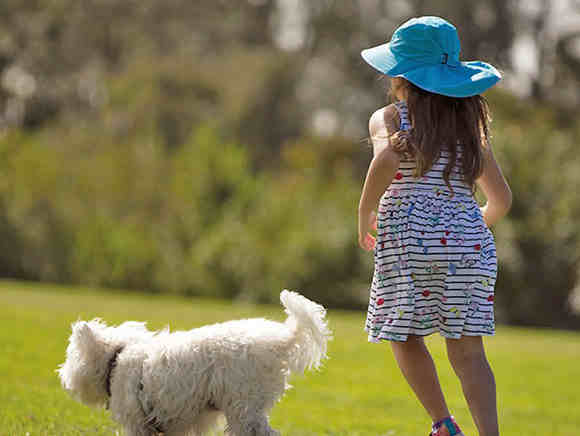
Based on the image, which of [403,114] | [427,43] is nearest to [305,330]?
[403,114]

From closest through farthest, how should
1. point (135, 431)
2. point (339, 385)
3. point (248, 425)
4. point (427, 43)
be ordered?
point (248, 425), point (135, 431), point (427, 43), point (339, 385)

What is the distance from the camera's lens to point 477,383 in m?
3.84

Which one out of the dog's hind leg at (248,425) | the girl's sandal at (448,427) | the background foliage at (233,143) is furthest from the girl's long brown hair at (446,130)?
the background foliage at (233,143)

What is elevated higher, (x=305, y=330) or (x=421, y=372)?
(x=305, y=330)

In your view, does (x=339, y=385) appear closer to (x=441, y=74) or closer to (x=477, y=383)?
(x=477, y=383)

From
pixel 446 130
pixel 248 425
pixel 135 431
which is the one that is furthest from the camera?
pixel 446 130

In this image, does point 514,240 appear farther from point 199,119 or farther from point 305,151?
point 199,119

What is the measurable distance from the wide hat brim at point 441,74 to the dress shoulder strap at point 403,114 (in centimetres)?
12

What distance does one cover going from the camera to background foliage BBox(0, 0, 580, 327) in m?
22.8

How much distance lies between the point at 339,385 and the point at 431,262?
17.5 ft

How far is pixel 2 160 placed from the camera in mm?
27656

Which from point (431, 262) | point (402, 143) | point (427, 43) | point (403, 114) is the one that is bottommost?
point (431, 262)

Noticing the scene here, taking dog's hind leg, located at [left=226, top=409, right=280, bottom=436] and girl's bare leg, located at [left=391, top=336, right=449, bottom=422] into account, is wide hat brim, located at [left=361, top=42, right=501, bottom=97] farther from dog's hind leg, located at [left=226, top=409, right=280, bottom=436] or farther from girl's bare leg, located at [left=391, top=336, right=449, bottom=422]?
dog's hind leg, located at [left=226, top=409, right=280, bottom=436]

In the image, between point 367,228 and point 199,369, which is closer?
point 199,369
